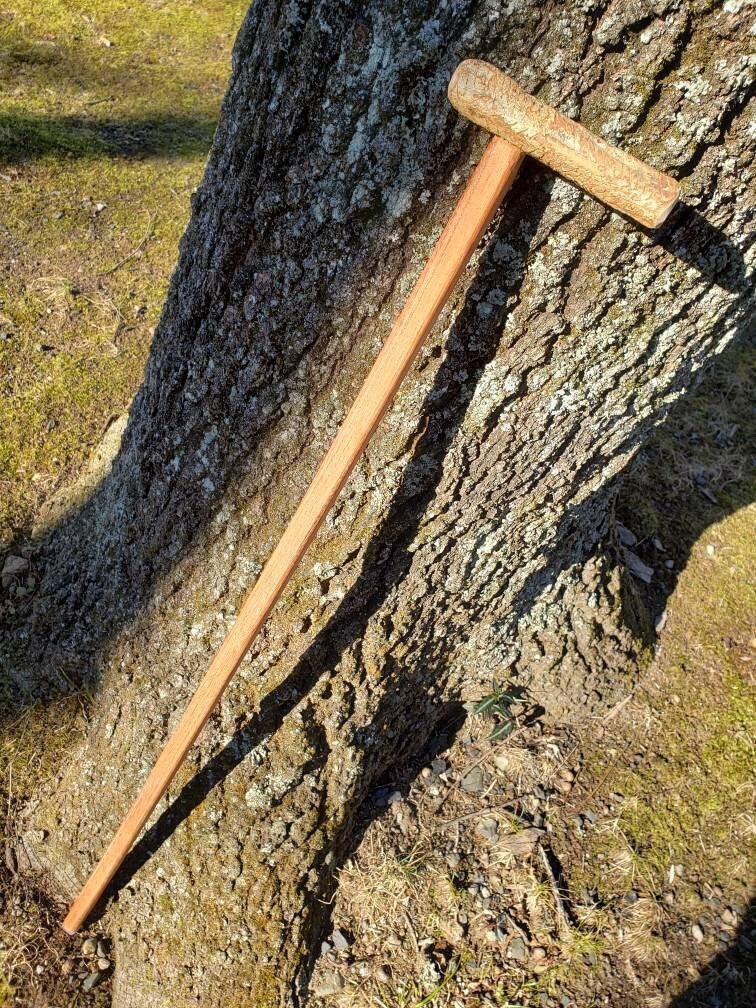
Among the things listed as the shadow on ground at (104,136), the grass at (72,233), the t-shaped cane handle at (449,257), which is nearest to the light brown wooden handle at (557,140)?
the t-shaped cane handle at (449,257)

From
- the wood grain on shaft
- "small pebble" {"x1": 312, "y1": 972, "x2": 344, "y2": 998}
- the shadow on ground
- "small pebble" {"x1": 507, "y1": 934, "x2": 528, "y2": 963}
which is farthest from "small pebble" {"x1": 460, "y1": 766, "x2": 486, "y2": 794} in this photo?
the shadow on ground

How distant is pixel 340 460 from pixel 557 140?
2.20ft

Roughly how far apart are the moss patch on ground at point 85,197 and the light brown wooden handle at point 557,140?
7.51 feet

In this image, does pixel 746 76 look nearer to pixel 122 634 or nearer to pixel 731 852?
pixel 122 634

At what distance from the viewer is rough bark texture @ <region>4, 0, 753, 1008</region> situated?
1.16 m

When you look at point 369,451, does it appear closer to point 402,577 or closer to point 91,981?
point 402,577

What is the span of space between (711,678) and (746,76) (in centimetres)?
215

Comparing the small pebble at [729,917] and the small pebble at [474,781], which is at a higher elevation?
the small pebble at [729,917]

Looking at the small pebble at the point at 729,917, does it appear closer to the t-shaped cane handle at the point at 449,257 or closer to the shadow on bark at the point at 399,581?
the shadow on bark at the point at 399,581

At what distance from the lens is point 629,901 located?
2.17m

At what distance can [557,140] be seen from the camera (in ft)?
3.50

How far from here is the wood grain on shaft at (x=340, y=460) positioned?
3.81 feet

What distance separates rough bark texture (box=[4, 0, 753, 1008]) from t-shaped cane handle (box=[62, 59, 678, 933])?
9cm

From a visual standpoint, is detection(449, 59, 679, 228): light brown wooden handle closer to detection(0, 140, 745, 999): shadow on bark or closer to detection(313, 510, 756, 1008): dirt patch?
Answer: detection(0, 140, 745, 999): shadow on bark
